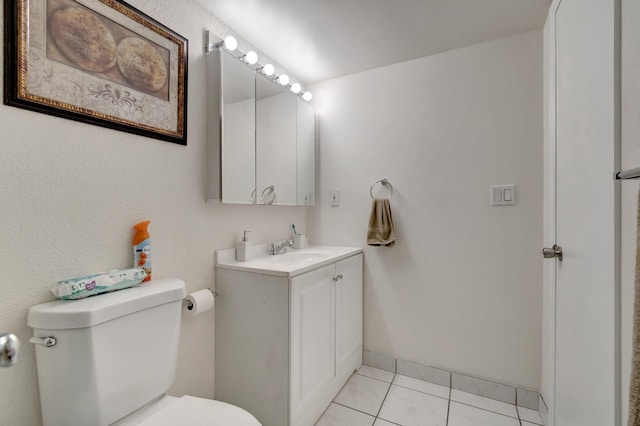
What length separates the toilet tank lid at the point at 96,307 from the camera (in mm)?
839

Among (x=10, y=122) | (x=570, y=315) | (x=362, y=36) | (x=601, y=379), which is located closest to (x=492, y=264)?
(x=570, y=315)

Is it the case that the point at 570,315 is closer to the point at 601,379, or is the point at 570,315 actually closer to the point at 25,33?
the point at 601,379

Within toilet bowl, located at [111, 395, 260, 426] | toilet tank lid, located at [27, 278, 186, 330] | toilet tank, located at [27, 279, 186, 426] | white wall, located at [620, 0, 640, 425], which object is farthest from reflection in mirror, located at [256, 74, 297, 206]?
white wall, located at [620, 0, 640, 425]

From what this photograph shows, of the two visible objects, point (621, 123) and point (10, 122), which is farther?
point (10, 122)

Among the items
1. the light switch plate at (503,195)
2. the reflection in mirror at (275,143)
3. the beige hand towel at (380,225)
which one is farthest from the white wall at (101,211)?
the light switch plate at (503,195)

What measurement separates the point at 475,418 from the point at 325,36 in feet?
7.49

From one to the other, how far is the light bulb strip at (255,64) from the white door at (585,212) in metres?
1.42

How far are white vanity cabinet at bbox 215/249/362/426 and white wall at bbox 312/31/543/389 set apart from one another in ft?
1.95

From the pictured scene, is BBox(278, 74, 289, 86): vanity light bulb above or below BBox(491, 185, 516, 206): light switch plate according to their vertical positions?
above

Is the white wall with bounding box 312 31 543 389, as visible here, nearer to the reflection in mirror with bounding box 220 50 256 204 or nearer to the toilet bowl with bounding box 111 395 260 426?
the reflection in mirror with bounding box 220 50 256 204

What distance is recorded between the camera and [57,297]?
0.94 metres

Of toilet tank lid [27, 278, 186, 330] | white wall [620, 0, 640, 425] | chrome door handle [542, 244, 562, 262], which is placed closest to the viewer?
white wall [620, 0, 640, 425]

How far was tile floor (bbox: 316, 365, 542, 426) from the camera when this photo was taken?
1.54 meters

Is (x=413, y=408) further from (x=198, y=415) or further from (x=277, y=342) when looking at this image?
(x=198, y=415)
